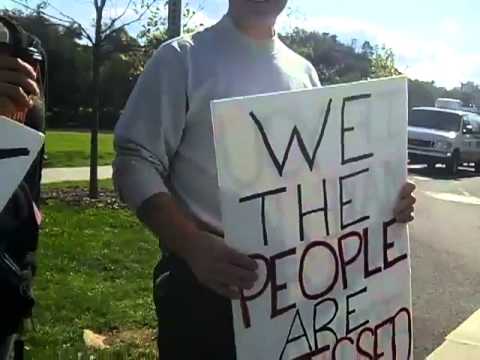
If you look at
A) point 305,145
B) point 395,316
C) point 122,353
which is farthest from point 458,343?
point 305,145

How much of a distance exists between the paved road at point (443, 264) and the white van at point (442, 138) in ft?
15.9

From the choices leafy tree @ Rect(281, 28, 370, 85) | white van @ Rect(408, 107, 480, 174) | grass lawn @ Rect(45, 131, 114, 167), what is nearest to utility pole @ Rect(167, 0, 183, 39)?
grass lawn @ Rect(45, 131, 114, 167)

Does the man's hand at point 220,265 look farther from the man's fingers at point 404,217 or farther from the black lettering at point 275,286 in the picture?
the man's fingers at point 404,217

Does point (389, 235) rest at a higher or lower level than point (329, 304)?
higher

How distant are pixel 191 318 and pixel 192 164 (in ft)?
1.24

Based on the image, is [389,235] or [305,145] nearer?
[305,145]

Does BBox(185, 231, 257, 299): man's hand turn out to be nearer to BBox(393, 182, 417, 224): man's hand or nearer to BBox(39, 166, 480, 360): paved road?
BBox(393, 182, 417, 224): man's hand

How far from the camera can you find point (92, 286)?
5828 millimetres

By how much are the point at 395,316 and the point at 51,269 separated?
4.33 meters

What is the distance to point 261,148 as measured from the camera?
1927 mm

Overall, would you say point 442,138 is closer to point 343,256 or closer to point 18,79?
point 343,256

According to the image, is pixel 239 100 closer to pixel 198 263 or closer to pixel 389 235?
pixel 198 263

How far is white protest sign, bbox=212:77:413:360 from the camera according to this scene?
190 centimetres

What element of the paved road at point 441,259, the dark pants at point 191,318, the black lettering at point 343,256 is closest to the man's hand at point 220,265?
the dark pants at point 191,318
